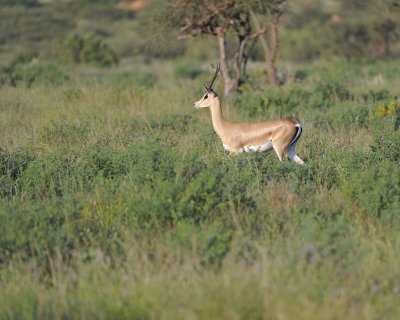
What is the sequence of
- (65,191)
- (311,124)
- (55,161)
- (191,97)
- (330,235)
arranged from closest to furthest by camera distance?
(330,235)
(65,191)
(55,161)
(311,124)
(191,97)

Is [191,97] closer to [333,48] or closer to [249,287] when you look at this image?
[249,287]

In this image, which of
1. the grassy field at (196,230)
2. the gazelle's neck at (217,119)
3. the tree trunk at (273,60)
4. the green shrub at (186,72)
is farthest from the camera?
→ the green shrub at (186,72)

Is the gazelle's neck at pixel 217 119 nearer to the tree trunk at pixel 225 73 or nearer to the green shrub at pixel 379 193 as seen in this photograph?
the green shrub at pixel 379 193

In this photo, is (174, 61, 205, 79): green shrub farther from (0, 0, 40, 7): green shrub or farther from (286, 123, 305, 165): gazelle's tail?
(0, 0, 40, 7): green shrub

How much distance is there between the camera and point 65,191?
23.0 feet

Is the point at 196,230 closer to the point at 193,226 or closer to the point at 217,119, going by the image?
the point at 193,226

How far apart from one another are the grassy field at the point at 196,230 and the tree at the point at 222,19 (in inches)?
217

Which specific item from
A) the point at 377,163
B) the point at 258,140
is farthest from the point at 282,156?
the point at 377,163

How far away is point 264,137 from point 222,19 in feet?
24.2

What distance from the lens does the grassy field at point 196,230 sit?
4.59 m

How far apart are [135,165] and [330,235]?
98.5 inches

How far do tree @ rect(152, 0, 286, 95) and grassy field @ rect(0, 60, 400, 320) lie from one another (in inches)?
217

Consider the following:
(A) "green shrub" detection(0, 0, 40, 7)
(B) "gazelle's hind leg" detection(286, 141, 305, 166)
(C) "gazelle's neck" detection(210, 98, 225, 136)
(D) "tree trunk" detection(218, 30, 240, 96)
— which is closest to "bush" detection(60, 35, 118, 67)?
(D) "tree trunk" detection(218, 30, 240, 96)

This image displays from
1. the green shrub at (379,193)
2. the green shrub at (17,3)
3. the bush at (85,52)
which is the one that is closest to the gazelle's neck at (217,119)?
the green shrub at (379,193)
